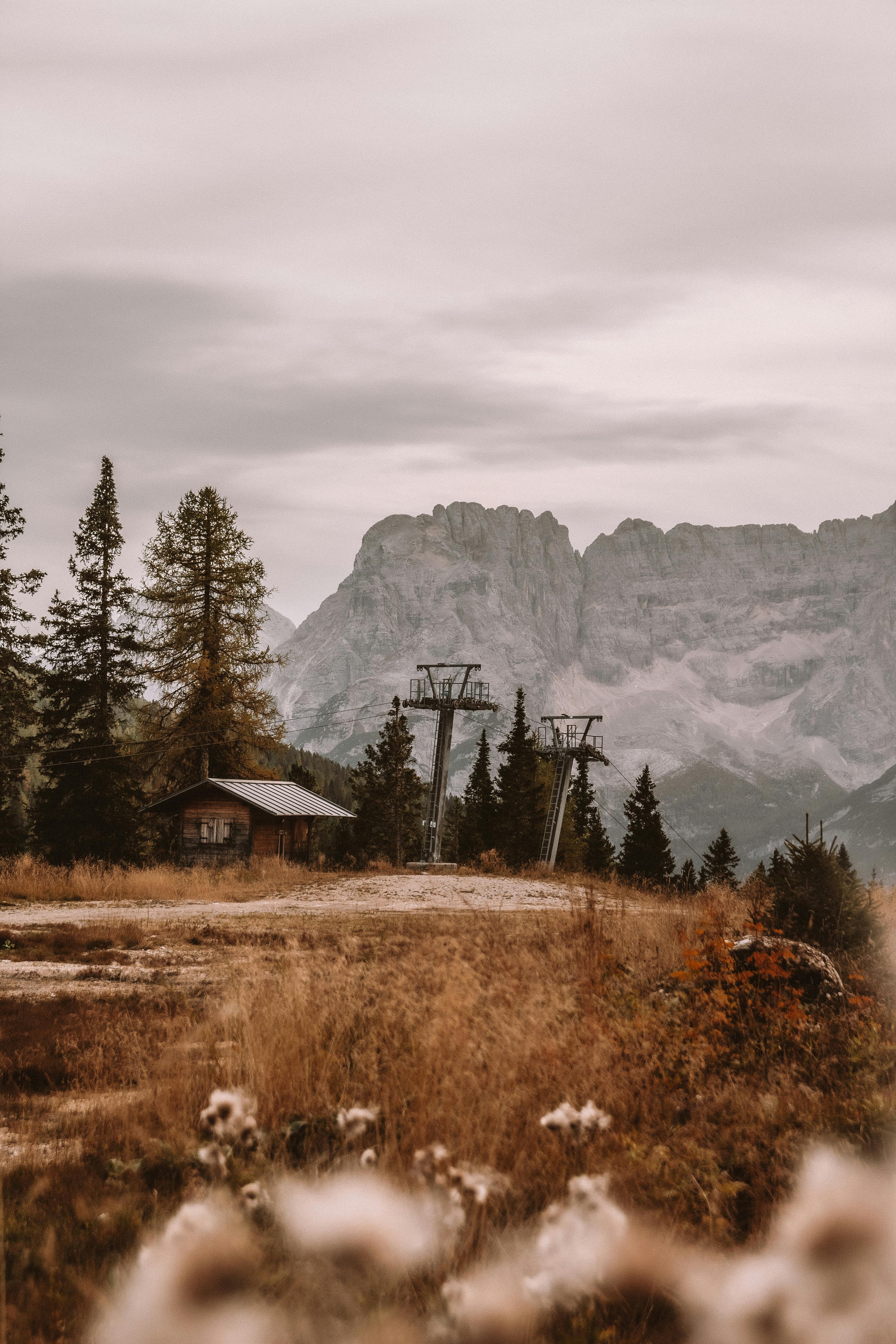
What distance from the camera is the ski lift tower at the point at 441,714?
5041 centimetres

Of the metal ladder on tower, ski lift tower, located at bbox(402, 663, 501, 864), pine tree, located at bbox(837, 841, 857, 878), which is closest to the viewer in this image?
pine tree, located at bbox(837, 841, 857, 878)

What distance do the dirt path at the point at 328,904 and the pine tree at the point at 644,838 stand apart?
42.4 m

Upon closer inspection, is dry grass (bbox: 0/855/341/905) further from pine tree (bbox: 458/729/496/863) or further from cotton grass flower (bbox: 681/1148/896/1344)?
pine tree (bbox: 458/729/496/863)

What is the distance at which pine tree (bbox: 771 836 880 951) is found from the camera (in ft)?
37.4

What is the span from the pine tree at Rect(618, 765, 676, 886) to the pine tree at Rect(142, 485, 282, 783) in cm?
3833

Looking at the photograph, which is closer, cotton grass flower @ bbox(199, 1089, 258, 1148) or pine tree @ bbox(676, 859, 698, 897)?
cotton grass flower @ bbox(199, 1089, 258, 1148)

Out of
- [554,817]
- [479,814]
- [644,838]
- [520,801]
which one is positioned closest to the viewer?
[554,817]

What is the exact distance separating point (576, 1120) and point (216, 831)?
3682 centimetres

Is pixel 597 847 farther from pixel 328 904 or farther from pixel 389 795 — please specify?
pixel 328 904

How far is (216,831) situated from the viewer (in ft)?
132

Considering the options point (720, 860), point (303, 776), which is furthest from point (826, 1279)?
point (303, 776)

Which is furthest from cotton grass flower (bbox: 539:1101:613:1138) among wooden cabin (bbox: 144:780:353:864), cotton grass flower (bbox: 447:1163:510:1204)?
wooden cabin (bbox: 144:780:353:864)

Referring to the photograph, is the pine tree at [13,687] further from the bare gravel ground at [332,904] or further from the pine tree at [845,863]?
the pine tree at [845,863]

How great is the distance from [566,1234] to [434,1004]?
4.32m
